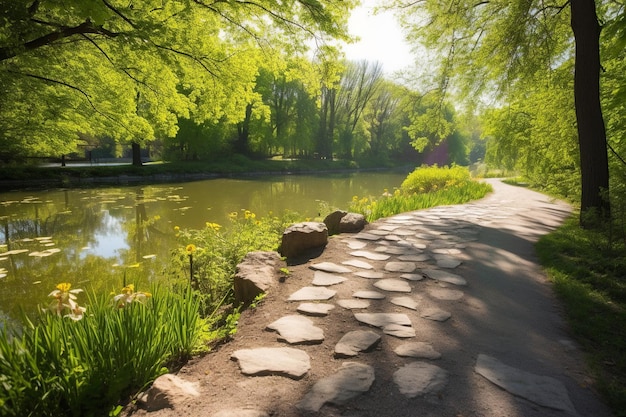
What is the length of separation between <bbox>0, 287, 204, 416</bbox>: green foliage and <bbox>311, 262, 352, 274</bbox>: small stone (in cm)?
175

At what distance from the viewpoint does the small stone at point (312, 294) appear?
299cm

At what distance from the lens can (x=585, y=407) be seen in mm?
1754

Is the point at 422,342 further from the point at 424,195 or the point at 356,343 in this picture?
the point at 424,195

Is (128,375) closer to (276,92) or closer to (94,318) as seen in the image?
(94,318)

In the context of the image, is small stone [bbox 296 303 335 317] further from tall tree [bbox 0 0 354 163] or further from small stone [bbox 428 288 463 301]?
tall tree [bbox 0 0 354 163]

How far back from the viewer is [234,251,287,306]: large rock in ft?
10.2

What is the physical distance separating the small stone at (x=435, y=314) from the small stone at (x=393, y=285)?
0.44 meters

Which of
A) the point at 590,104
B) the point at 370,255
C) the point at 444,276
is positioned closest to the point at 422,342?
the point at 444,276

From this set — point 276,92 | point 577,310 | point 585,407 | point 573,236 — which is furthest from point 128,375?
point 276,92

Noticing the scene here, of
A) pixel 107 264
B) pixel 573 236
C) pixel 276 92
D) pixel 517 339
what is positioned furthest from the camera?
pixel 276 92

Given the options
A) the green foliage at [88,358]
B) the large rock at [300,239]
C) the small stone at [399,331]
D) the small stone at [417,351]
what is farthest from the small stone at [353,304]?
the large rock at [300,239]

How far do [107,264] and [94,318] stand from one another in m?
4.20

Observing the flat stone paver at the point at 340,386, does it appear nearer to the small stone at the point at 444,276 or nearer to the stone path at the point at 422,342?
the stone path at the point at 422,342

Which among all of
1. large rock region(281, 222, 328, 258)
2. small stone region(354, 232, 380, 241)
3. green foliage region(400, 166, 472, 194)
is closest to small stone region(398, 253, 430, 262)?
small stone region(354, 232, 380, 241)
